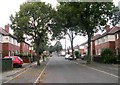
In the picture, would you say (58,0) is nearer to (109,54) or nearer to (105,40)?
(109,54)

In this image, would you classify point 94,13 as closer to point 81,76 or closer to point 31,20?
point 31,20

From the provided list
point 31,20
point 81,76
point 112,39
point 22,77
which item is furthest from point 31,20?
point 81,76

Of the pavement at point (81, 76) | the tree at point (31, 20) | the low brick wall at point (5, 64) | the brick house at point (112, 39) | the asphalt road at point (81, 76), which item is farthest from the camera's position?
the brick house at point (112, 39)

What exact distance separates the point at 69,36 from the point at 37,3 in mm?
42744

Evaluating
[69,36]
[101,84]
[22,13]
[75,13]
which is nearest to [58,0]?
[75,13]

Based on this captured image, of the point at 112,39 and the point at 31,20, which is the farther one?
the point at 112,39

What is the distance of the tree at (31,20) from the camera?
53.9m

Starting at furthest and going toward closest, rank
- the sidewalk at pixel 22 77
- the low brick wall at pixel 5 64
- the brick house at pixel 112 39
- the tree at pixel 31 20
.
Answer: the brick house at pixel 112 39 → the tree at pixel 31 20 → the low brick wall at pixel 5 64 → the sidewalk at pixel 22 77

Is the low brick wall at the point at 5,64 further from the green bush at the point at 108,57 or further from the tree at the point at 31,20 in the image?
the green bush at the point at 108,57

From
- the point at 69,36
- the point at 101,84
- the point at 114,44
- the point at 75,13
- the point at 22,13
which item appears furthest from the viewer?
the point at 69,36

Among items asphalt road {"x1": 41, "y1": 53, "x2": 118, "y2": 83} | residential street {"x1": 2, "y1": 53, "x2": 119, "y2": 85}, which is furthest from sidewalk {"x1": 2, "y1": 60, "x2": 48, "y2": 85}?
asphalt road {"x1": 41, "y1": 53, "x2": 118, "y2": 83}

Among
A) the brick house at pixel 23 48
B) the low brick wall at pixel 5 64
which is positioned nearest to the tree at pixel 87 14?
the low brick wall at pixel 5 64

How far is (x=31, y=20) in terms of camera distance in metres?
54.9

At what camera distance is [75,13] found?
58188 mm
